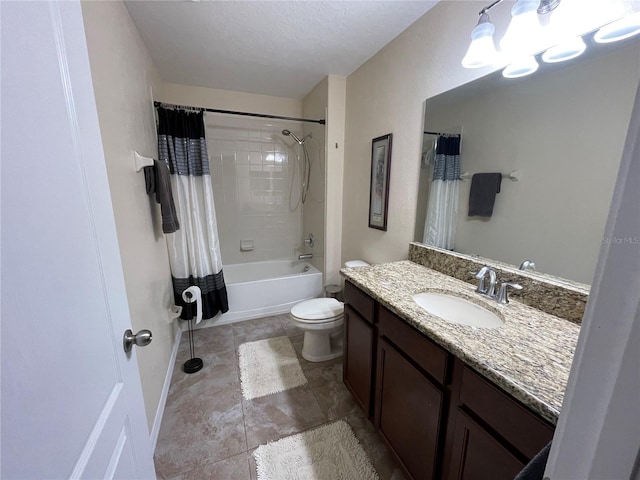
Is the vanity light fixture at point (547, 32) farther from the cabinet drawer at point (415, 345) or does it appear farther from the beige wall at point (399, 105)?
the cabinet drawer at point (415, 345)

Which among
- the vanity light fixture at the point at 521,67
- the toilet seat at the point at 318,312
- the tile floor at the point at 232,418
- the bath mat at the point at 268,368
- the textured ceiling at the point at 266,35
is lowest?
the tile floor at the point at 232,418

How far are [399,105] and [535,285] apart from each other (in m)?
1.39

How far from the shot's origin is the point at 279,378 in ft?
6.04

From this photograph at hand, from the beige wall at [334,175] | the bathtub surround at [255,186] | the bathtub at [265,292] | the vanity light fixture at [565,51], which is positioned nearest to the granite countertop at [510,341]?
the vanity light fixture at [565,51]

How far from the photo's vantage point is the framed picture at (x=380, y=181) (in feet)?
6.23

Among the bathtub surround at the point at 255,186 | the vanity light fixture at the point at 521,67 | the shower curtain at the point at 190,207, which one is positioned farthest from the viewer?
the bathtub surround at the point at 255,186

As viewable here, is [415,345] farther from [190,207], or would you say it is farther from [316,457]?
[190,207]

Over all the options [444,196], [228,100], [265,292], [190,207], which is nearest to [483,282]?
[444,196]

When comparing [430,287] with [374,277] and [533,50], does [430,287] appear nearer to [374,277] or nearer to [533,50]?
[374,277]

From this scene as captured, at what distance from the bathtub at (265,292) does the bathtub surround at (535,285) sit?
1682 millimetres

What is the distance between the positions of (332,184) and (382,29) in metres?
1.25

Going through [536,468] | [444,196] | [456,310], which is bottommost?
[456,310]

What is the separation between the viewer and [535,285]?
109 cm

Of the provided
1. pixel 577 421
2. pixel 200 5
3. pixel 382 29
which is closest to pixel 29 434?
pixel 577 421
